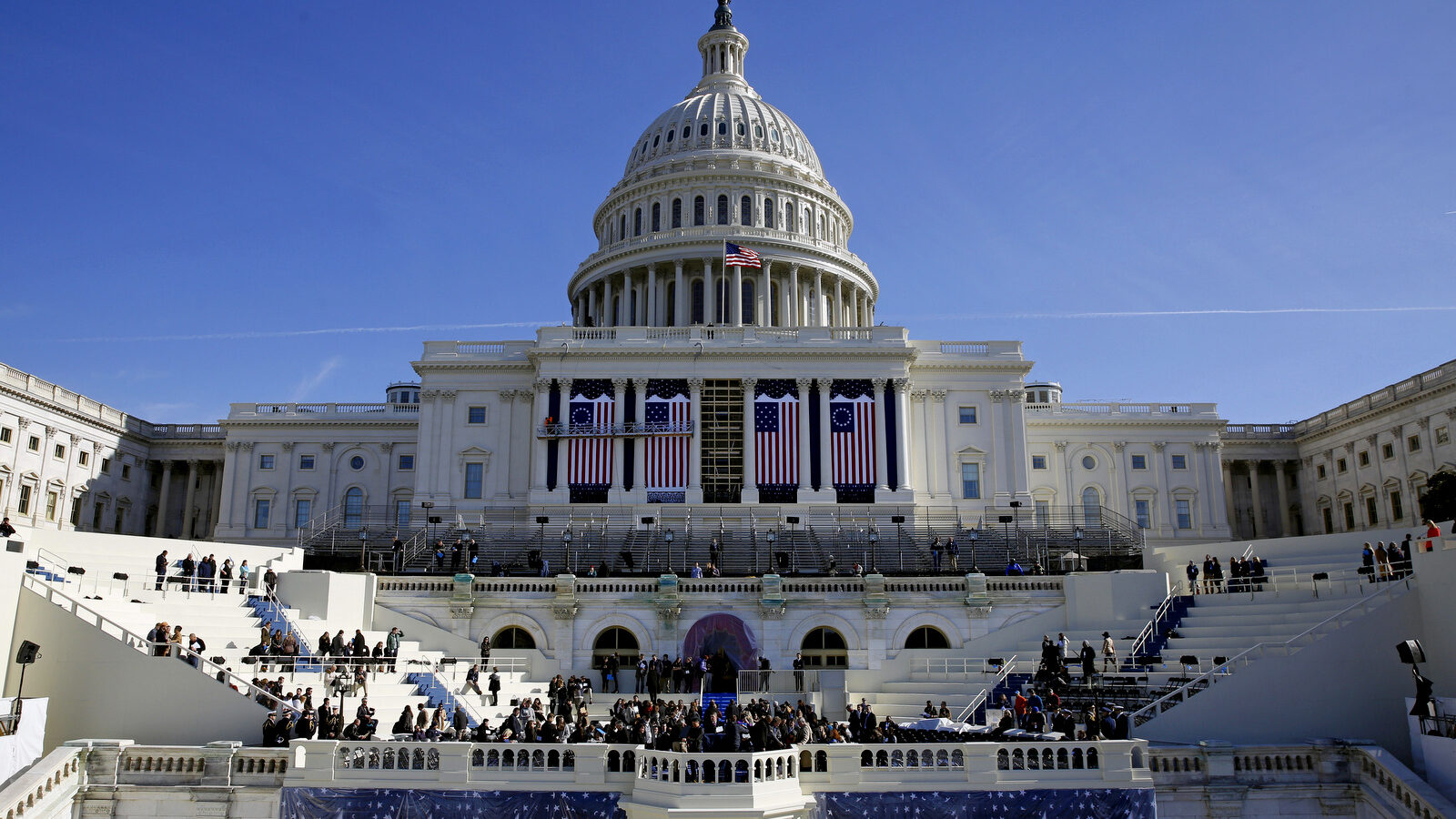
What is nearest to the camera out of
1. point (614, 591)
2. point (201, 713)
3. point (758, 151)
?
point (201, 713)

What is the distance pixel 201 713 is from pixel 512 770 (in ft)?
35.3

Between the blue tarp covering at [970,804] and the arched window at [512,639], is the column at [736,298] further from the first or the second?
the blue tarp covering at [970,804]

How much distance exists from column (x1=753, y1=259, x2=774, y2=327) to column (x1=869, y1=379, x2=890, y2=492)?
1989 cm

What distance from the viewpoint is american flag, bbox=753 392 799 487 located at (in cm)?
6500

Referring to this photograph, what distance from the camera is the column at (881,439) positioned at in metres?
64.6

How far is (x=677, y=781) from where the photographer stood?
2219cm

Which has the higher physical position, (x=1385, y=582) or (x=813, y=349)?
(x=813, y=349)

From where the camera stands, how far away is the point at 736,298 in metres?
83.7

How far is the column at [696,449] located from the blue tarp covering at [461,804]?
40.4 metres

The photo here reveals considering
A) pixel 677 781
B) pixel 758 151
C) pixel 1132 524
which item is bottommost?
pixel 677 781

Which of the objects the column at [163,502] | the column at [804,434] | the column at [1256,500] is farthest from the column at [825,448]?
the column at [163,502]

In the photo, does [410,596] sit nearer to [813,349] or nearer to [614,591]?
[614,591]

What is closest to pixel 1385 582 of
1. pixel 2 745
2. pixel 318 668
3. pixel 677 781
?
pixel 677 781

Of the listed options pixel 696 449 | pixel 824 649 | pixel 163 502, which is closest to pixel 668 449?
pixel 696 449
